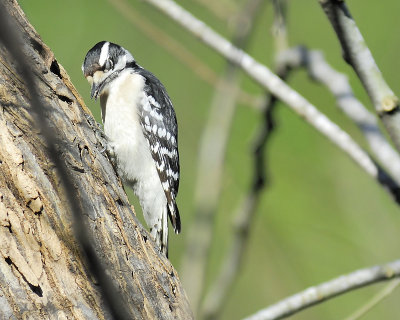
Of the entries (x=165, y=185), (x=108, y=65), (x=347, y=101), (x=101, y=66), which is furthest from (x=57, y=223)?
(x=108, y=65)

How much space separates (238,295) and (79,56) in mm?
3040

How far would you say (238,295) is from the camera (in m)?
7.11

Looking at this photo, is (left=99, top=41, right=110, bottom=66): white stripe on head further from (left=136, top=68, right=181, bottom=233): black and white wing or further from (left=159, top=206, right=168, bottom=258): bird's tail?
(left=159, top=206, right=168, bottom=258): bird's tail

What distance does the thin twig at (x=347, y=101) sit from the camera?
2.71 m

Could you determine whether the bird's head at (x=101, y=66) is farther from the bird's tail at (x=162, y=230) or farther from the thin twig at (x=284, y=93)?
the thin twig at (x=284, y=93)

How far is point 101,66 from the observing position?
13.3 ft

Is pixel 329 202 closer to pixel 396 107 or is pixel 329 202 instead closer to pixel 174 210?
pixel 174 210

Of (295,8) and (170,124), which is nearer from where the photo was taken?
(170,124)

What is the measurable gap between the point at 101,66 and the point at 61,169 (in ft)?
5.90

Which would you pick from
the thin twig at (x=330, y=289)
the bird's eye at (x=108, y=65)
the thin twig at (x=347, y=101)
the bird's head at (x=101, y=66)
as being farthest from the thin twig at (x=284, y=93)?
the bird's eye at (x=108, y=65)

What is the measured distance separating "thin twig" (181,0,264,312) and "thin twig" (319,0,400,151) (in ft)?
3.71

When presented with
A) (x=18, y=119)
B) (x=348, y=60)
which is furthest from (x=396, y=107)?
(x=18, y=119)

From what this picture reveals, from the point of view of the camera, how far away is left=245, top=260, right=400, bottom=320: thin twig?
269cm

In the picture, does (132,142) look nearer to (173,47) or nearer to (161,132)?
(161,132)
